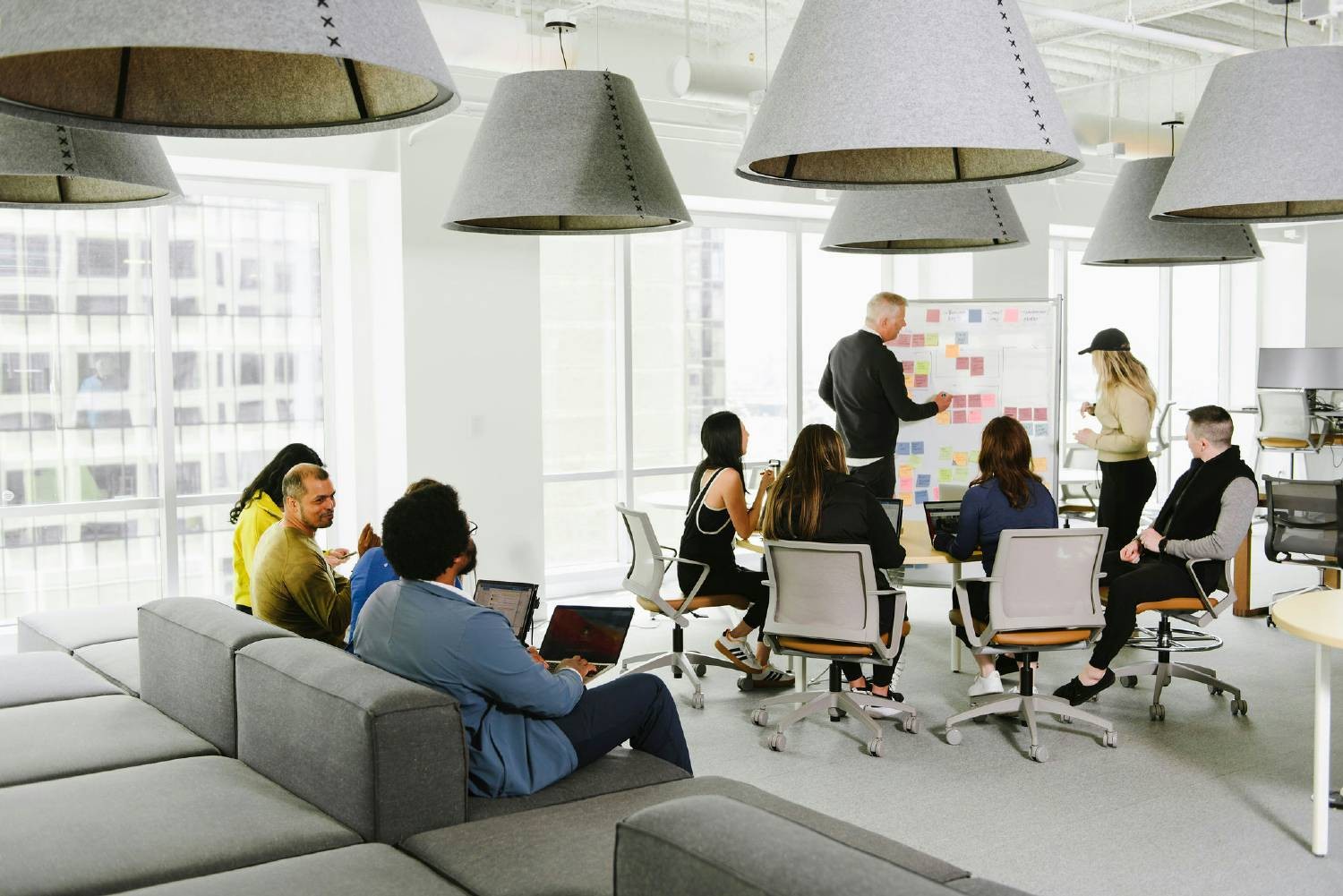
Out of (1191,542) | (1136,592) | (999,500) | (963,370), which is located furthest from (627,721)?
(963,370)

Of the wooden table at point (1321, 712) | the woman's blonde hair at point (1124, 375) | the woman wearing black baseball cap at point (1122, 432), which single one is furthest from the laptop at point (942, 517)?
the wooden table at point (1321, 712)

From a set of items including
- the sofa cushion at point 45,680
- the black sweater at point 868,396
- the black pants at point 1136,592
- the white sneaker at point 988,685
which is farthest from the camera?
the black sweater at point 868,396

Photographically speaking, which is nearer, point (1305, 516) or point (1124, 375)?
point (1124, 375)

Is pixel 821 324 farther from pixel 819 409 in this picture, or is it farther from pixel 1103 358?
pixel 1103 358

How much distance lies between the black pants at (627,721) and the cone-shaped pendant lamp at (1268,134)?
179 cm

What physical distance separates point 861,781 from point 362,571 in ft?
6.28

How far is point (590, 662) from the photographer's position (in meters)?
3.63

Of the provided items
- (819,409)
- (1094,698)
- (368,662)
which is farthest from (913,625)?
(368,662)

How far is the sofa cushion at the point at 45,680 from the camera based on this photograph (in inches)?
162

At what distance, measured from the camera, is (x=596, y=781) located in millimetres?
3207

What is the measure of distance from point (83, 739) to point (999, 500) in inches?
135

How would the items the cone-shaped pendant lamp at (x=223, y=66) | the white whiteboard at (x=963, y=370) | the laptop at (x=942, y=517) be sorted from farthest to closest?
the white whiteboard at (x=963, y=370) → the laptop at (x=942, y=517) → the cone-shaped pendant lamp at (x=223, y=66)

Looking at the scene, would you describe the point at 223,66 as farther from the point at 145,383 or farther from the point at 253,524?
the point at 145,383

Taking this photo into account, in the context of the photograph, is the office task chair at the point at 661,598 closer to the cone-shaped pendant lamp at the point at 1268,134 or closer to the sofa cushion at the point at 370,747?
the sofa cushion at the point at 370,747
